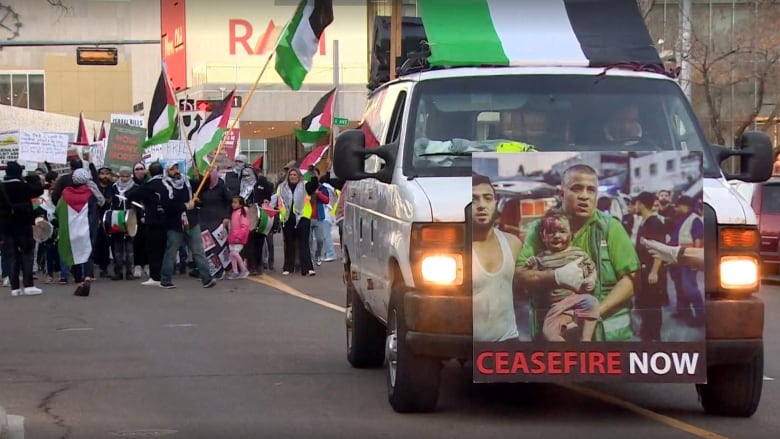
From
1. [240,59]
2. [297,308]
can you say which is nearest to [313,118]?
[297,308]

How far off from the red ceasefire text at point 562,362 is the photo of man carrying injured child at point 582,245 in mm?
58

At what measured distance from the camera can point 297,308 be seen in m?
15.5

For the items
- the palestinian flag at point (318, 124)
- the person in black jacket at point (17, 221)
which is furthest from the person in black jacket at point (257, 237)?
the person in black jacket at point (17, 221)

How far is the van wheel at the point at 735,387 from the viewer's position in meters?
7.82

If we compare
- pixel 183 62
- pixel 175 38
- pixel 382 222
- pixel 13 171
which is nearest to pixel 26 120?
Answer: pixel 183 62

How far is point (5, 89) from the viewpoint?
8300 centimetres

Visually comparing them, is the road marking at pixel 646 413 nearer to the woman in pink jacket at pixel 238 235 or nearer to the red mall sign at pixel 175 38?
the woman in pink jacket at pixel 238 235

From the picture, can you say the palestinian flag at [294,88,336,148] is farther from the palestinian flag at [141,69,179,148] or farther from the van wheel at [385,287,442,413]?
the van wheel at [385,287,442,413]

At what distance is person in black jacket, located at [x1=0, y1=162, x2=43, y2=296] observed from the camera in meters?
17.6

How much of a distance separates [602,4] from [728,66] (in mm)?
34063

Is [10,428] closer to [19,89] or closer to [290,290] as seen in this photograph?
[290,290]

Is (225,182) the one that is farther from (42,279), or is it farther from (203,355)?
(203,355)

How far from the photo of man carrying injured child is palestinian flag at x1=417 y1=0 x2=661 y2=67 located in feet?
5.23

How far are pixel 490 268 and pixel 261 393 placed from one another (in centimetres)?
252
